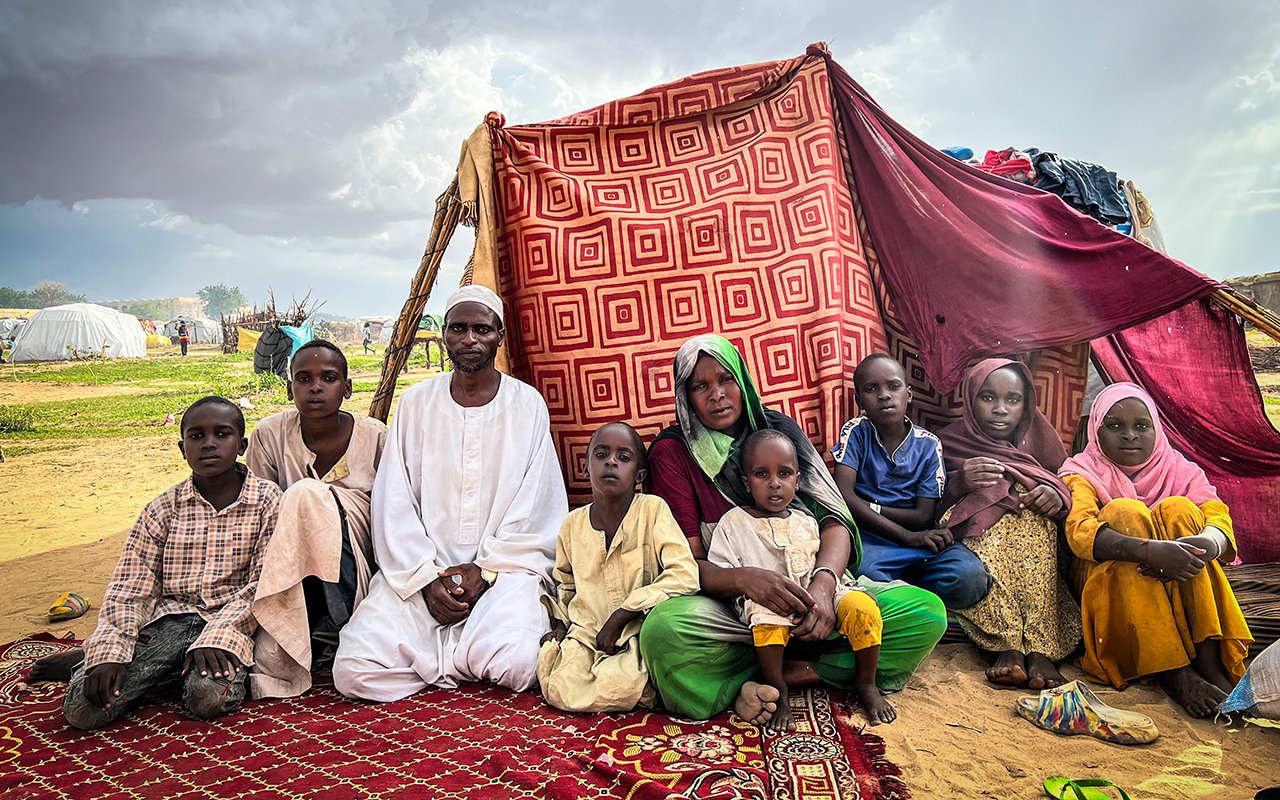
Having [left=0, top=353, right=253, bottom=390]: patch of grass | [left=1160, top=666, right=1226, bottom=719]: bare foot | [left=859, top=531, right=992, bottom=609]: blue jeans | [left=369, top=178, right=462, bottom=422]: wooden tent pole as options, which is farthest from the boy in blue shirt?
[left=0, top=353, right=253, bottom=390]: patch of grass

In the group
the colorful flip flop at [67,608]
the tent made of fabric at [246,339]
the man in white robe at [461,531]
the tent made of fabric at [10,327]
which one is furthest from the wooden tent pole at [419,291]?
the tent made of fabric at [10,327]

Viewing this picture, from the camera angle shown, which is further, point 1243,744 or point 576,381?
point 576,381

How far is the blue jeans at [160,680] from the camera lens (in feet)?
9.16

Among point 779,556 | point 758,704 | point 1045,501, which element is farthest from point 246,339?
point 1045,501

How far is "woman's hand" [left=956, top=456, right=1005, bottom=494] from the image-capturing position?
10.7 ft

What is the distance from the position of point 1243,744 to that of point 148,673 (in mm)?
3720

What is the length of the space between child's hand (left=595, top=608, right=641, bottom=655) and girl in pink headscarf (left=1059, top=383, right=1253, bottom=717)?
1.76 m

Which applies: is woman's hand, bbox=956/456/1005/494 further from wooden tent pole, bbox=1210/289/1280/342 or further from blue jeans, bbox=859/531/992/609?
wooden tent pole, bbox=1210/289/1280/342

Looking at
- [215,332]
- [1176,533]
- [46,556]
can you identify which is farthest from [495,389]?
[215,332]

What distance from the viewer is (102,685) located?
9.06ft

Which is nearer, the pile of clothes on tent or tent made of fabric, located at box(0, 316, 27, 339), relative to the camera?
the pile of clothes on tent

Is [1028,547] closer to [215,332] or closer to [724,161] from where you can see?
[724,161]

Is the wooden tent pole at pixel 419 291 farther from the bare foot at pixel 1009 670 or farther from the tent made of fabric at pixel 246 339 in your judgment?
the tent made of fabric at pixel 246 339

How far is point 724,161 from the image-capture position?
14.7 feet
